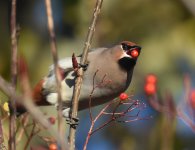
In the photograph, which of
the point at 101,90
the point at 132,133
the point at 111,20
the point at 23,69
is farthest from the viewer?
the point at 111,20

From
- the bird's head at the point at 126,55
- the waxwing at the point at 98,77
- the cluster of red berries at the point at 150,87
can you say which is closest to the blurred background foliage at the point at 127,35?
the waxwing at the point at 98,77

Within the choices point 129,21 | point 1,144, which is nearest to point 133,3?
point 129,21

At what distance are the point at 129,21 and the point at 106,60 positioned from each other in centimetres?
450

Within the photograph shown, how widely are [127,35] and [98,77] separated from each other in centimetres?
462

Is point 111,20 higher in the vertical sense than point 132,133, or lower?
higher

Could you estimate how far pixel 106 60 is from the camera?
4.41m

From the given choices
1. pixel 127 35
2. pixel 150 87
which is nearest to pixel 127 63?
pixel 150 87

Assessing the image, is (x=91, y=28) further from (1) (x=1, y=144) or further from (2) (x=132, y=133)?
(2) (x=132, y=133)

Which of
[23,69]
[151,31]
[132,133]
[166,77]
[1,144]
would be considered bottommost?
[132,133]

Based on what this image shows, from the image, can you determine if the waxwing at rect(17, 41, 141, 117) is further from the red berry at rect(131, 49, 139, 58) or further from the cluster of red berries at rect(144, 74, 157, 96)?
the cluster of red berries at rect(144, 74, 157, 96)

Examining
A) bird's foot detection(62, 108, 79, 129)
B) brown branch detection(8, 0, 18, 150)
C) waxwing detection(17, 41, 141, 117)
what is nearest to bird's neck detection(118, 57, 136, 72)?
waxwing detection(17, 41, 141, 117)

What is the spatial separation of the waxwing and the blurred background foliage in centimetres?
341

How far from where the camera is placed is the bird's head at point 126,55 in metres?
4.27

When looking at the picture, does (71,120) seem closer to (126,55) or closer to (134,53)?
(134,53)
